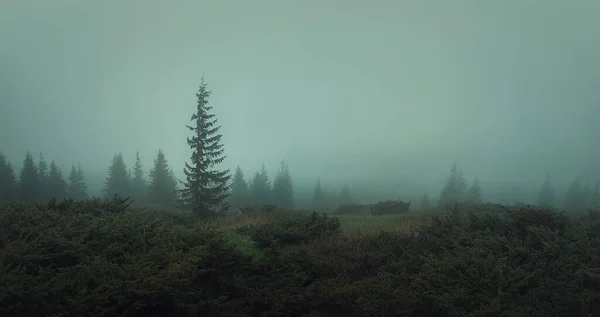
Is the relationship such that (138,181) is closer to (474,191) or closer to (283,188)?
(283,188)

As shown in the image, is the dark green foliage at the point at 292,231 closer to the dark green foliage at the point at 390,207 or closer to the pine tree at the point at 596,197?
the dark green foliage at the point at 390,207

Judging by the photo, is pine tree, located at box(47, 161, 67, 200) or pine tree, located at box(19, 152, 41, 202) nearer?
pine tree, located at box(19, 152, 41, 202)

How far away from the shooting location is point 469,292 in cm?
571

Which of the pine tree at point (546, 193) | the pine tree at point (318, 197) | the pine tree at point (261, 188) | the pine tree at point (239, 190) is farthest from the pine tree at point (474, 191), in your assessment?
the pine tree at point (239, 190)

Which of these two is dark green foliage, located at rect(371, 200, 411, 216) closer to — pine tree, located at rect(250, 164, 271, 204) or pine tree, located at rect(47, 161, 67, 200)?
pine tree, located at rect(250, 164, 271, 204)

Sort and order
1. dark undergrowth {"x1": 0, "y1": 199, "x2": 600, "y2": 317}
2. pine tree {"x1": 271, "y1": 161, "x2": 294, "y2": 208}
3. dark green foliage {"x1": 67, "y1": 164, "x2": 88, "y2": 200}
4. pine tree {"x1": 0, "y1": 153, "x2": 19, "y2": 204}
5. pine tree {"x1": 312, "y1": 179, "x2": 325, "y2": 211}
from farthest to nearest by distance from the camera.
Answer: dark green foliage {"x1": 67, "y1": 164, "x2": 88, "y2": 200} → pine tree {"x1": 271, "y1": 161, "x2": 294, "y2": 208} → pine tree {"x1": 312, "y1": 179, "x2": 325, "y2": 211} → pine tree {"x1": 0, "y1": 153, "x2": 19, "y2": 204} → dark undergrowth {"x1": 0, "y1": 199, "x2": 600, "y2": 317}

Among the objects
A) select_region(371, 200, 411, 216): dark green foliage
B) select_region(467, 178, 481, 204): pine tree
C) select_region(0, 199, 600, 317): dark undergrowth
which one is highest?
select_region(467, 178, 481, 204): pine tree

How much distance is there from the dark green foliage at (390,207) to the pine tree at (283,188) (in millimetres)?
8525

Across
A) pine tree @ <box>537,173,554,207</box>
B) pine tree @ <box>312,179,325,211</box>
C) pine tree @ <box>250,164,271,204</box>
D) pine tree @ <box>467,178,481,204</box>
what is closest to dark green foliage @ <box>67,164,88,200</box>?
pine tree @ <box>250,164,271,204</box>

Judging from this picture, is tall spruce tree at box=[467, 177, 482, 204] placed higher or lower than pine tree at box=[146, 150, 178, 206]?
lower

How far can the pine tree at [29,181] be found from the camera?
21.5 meters

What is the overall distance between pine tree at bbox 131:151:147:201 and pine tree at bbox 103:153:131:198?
0.65m

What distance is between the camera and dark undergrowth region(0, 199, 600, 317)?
17.4ft

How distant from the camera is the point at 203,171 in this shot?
60.6 feet
